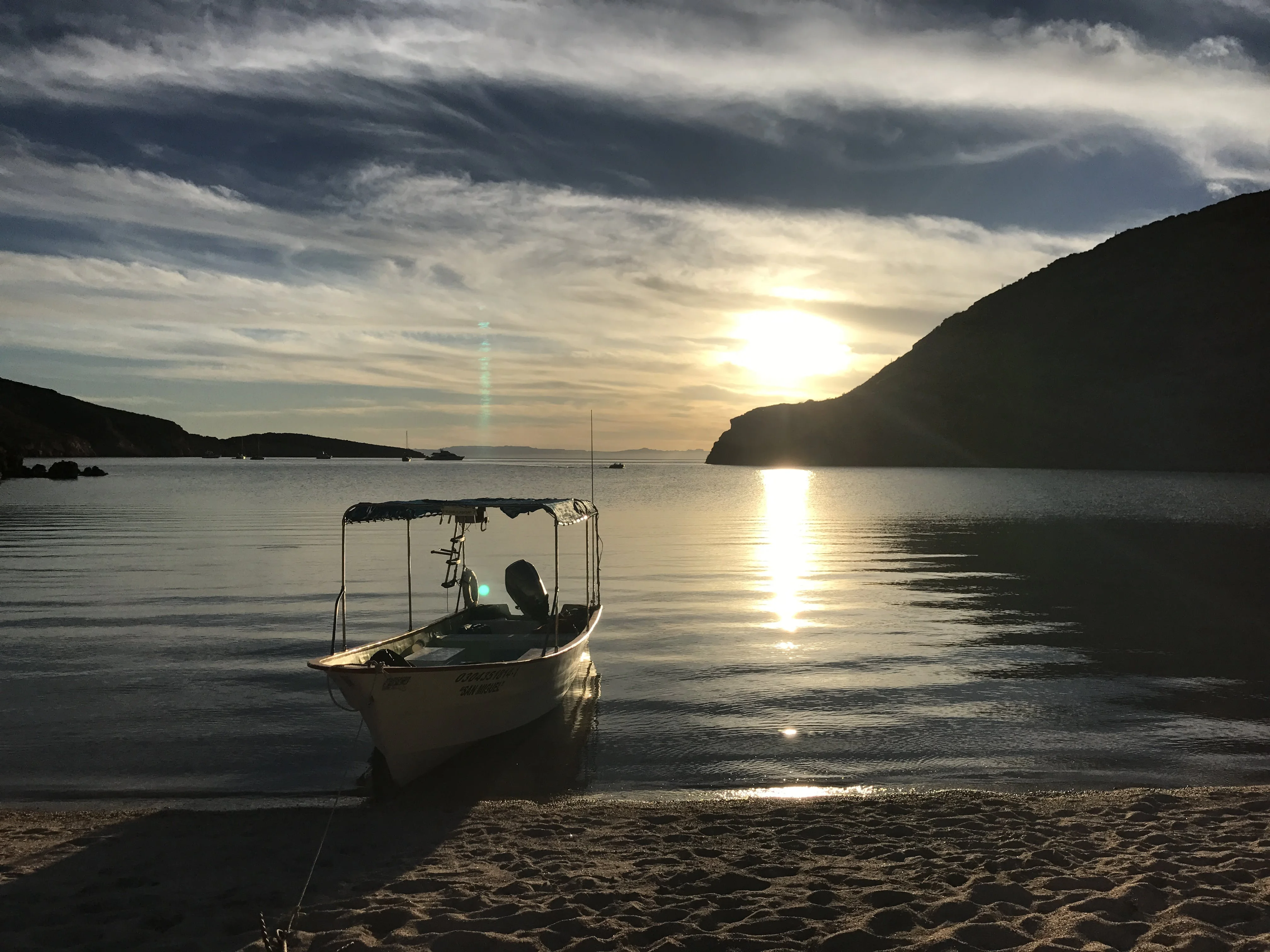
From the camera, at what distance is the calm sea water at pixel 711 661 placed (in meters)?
12.8

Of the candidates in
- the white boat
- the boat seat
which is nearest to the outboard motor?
the white boat

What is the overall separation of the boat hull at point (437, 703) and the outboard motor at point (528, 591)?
4.18m

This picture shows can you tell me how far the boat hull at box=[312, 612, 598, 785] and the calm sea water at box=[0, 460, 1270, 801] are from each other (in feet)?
1.70

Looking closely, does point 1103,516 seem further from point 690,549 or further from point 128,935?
point 128,935

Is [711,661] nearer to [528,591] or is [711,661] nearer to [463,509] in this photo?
[528,591]

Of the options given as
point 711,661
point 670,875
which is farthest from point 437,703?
point 711,661

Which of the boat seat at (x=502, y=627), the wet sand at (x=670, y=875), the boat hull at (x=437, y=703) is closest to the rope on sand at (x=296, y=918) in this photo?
the wet sand at (x=670, y=875)

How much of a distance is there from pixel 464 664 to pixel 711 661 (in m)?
8.11

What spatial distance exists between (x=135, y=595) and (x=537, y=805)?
22291 millimetres

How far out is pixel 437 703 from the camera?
12.1m

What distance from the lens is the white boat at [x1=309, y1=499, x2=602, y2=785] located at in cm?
1152

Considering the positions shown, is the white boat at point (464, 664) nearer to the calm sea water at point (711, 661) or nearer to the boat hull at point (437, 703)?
the boat hull at point (437, 703)

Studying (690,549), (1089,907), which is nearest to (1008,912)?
(1089,907)

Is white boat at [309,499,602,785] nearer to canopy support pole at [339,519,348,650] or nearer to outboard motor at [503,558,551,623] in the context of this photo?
outboard motor at [503,558,551,623]
